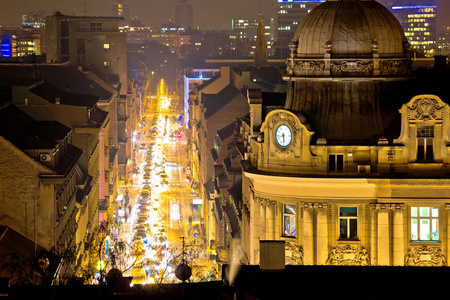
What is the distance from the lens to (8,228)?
75.5 m

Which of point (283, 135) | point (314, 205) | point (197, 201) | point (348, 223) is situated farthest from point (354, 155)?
point (197, 201)

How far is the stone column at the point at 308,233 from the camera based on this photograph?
6247 centimetres

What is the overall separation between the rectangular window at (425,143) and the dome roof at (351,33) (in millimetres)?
5028

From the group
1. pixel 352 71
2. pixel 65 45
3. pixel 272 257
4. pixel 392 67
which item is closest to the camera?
pixel 272 257

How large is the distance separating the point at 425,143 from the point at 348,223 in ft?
19.4

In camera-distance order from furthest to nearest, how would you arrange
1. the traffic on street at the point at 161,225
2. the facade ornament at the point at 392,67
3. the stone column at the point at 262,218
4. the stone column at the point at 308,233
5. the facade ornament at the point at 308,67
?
the traffic on street at the point at 161,225 < the facade ornament at the point at 308,67 < the facade ornament at the point at 392,67 < the stone column at the point at 262,218 < the stone column at the point at 308,233

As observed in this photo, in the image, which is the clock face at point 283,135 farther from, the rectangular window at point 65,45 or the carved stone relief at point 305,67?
the rectangular window at point 65,45

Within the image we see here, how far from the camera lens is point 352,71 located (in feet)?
211

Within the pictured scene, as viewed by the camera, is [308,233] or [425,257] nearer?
[425,257]

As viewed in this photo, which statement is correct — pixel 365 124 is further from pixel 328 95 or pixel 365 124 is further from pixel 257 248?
pixel 257 248

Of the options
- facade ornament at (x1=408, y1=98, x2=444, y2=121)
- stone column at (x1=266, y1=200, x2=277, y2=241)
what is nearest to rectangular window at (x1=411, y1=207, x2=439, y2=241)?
facade ornament at (x1=408, y1=98, x2=444, y2=121)

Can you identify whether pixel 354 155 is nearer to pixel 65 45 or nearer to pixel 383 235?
pixel 383 235

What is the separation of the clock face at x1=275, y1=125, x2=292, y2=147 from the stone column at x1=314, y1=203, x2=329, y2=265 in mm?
3783

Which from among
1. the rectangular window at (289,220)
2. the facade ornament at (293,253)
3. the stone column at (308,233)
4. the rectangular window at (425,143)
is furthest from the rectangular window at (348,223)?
the rectangular window at (425,143)
